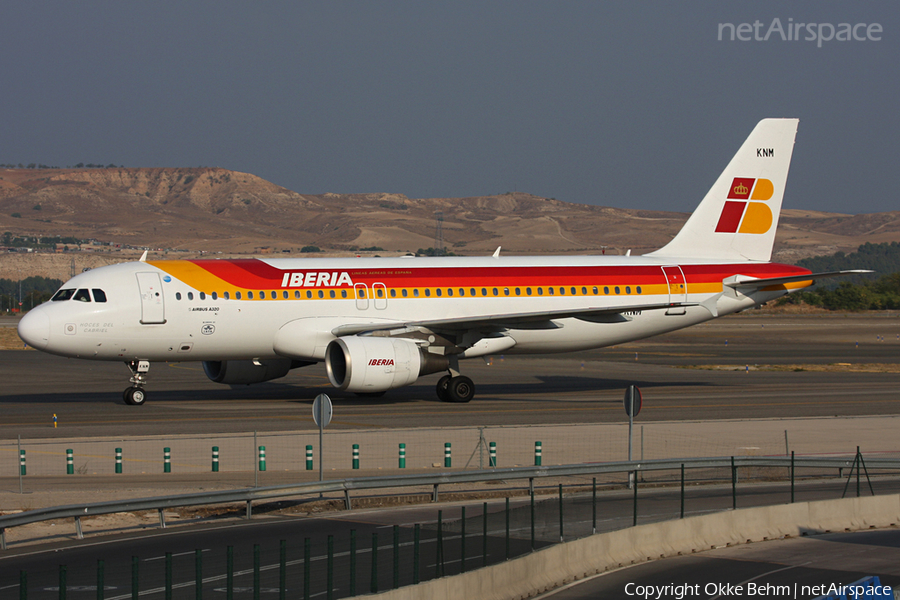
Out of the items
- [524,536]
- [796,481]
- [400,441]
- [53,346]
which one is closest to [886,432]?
[796,481]

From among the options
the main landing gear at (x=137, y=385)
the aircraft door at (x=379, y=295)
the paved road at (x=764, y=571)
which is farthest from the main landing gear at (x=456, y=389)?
the paved road at (x=764, y=571)

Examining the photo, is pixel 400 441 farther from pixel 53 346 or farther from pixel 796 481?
pixel 53 346

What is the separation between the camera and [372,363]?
108ft

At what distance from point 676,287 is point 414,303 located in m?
10.2

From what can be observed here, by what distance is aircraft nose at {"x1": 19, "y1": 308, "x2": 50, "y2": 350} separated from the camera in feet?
105

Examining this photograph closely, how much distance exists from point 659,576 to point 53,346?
75.1ft

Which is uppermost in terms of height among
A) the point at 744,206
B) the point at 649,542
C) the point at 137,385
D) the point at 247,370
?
the point at 744,206

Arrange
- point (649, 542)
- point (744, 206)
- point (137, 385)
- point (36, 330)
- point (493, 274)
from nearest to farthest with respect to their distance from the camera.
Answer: point (649, 542) < point (36, 330) < point (137, 385) < point (493, 274) < point (744, 206)

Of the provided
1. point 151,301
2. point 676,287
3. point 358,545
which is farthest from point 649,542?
point 676,287

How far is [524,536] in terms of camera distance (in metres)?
14.2

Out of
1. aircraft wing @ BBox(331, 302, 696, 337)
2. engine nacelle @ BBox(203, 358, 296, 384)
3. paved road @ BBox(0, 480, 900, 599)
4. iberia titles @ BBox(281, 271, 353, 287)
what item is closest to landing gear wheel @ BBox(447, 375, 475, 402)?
aircraft wing @ BBox(331, 302, 696, 337)

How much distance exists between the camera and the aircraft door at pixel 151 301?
33.3 m

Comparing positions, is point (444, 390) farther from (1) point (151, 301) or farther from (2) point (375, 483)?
(2) point (375, 483)

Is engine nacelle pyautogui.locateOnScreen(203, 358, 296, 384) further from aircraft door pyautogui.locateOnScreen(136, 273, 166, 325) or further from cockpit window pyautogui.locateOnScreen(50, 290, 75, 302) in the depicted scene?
cockpit window pyautogui.locateOnScreen(50, 290, 75, 302)
